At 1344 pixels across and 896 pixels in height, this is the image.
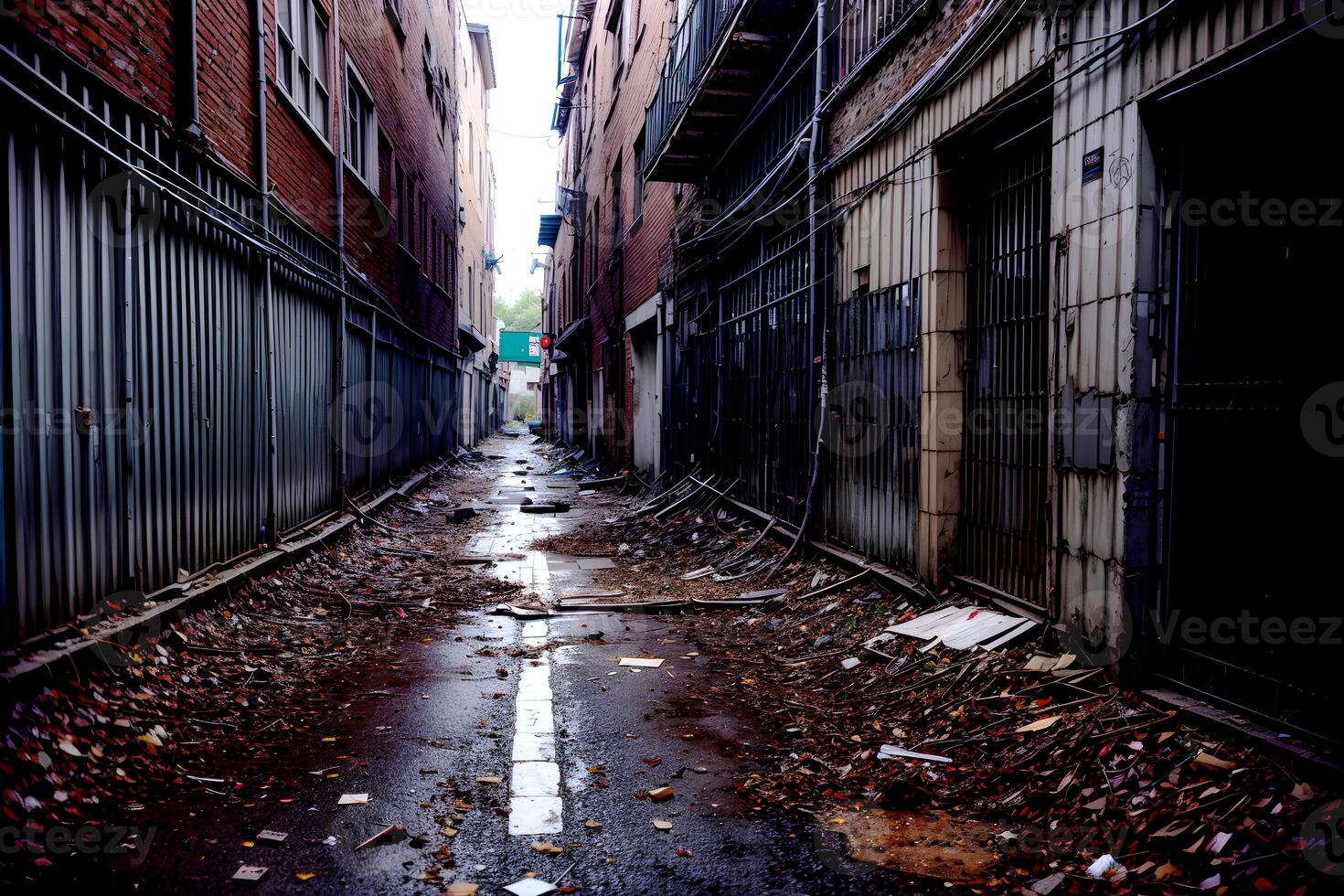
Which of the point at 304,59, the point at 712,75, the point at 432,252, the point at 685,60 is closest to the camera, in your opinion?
the point at 304,59

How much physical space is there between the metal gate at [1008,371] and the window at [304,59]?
6.85 m

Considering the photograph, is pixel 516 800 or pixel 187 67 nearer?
pixel 516 800

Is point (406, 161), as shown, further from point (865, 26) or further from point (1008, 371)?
point (1008, 371)

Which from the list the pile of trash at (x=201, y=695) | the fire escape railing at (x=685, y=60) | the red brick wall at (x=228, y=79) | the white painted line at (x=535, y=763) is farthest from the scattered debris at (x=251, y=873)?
the fire escape railing at (x=685, y=60)

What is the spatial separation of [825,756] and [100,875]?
3.03 m

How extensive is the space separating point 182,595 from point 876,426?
525cm

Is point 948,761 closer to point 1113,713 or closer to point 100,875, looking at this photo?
point 1113,713

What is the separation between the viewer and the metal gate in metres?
5.12

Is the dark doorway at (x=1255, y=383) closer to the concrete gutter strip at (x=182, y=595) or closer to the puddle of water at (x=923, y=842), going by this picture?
the puddle of water at (x=923, y=842)

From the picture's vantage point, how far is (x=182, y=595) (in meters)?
5.50

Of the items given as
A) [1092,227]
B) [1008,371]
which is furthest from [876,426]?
[1092,227]

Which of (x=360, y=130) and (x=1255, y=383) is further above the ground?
(x=360, y=130)

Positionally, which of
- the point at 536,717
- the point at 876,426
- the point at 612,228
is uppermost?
the point at 612,228

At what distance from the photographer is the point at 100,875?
290 centimetres
